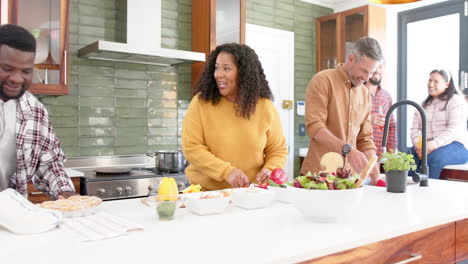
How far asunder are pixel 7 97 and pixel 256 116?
1.19 metres

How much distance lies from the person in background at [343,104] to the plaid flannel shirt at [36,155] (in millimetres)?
1465

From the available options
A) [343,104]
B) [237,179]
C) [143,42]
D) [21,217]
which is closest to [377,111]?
[343,104]

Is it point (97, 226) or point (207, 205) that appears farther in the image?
point (207, 205)

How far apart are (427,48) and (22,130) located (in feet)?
14.7

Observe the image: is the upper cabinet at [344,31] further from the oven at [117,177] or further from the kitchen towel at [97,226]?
the kitchen towel at [97,226]

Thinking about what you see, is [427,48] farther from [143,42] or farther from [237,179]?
[237,179]

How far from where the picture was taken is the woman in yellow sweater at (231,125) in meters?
2.26

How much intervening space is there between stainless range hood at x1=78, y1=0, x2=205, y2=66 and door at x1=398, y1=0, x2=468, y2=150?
104 inches

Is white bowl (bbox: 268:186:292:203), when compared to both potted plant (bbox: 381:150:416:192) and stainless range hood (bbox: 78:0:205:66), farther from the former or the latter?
stainless range hood (bbox: 78:0:205:66)

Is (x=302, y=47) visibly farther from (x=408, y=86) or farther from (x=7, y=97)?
(x=7, y=97)

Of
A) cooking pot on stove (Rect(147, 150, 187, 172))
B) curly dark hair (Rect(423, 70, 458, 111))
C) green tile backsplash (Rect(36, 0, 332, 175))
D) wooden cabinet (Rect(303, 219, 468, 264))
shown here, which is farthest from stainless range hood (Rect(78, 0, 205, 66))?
wooden cabinet (Rect(303, 219, 468, 264))

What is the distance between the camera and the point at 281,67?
5.14 metres

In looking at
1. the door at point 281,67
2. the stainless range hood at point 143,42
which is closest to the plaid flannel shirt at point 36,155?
the stainless range hood at point 143,42

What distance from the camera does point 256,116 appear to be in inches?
92.9
